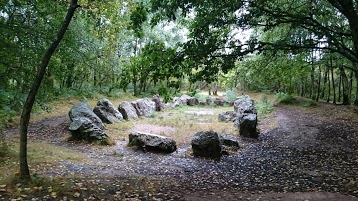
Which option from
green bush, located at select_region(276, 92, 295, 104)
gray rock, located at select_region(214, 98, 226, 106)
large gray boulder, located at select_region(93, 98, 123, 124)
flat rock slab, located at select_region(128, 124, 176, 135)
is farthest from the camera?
gray rock, located at select_region(214, 98, 226, 106)

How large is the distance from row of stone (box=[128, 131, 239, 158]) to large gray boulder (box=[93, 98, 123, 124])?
5.64 m

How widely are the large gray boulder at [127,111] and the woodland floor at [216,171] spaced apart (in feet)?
16.9

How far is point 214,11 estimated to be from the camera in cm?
958

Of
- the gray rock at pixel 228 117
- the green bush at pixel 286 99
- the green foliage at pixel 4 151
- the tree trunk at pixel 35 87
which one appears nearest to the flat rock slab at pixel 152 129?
the gray rock at pixel 228 117

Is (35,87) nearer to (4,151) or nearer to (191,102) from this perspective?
(4,151)

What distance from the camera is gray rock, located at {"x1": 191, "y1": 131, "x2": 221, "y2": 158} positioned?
1302 cm

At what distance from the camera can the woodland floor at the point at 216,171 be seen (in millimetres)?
7816

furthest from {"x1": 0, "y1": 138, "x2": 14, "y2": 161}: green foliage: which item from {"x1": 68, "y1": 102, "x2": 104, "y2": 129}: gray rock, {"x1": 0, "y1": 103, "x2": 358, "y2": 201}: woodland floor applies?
{"x1": 68, "y1": 102, "x2": 104, "y2": 129}: gray rock

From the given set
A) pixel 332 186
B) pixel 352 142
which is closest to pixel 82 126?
pixel 332 186

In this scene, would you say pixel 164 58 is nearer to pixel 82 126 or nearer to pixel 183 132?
pixel 82 126

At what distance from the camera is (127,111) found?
22656 mm

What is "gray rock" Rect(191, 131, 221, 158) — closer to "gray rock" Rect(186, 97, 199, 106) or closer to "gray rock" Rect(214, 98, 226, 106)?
"gray rock" Rect(186, 97, 199, 106)

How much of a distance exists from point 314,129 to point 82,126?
13.7 m

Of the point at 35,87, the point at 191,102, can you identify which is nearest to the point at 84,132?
the point at 35,87
